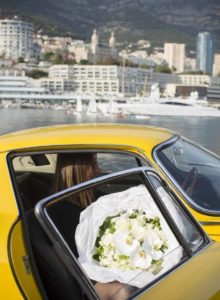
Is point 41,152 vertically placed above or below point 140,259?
above

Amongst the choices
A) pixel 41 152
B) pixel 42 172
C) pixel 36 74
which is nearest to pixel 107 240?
pixel 41 152

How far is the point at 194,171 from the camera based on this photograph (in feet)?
13.5

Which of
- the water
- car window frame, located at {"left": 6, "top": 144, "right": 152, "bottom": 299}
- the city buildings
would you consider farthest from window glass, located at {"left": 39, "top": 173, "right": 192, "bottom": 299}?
the city buildings

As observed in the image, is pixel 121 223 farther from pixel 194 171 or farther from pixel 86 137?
pixel 194 171

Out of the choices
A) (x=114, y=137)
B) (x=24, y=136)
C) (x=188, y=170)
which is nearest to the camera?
(x=24, y=136)

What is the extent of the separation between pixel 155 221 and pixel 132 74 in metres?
187

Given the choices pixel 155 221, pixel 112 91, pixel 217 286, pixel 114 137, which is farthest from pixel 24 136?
pixel 112 91

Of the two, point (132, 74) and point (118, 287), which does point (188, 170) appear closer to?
point (118, 287)

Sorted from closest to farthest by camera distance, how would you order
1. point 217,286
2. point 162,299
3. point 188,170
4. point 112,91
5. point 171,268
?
point 162,299, point 217,286, point 171,268, point 188,170, point 112,91

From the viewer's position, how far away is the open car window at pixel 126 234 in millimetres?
2172

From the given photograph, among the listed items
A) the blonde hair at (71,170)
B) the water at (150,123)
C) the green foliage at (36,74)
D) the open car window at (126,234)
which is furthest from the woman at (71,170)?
the green foliage at (36,74)

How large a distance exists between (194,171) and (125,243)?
1955mm

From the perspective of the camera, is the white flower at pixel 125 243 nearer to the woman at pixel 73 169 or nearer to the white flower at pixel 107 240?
the white flower at pixel 107 240

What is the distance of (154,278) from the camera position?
7.12 feet
